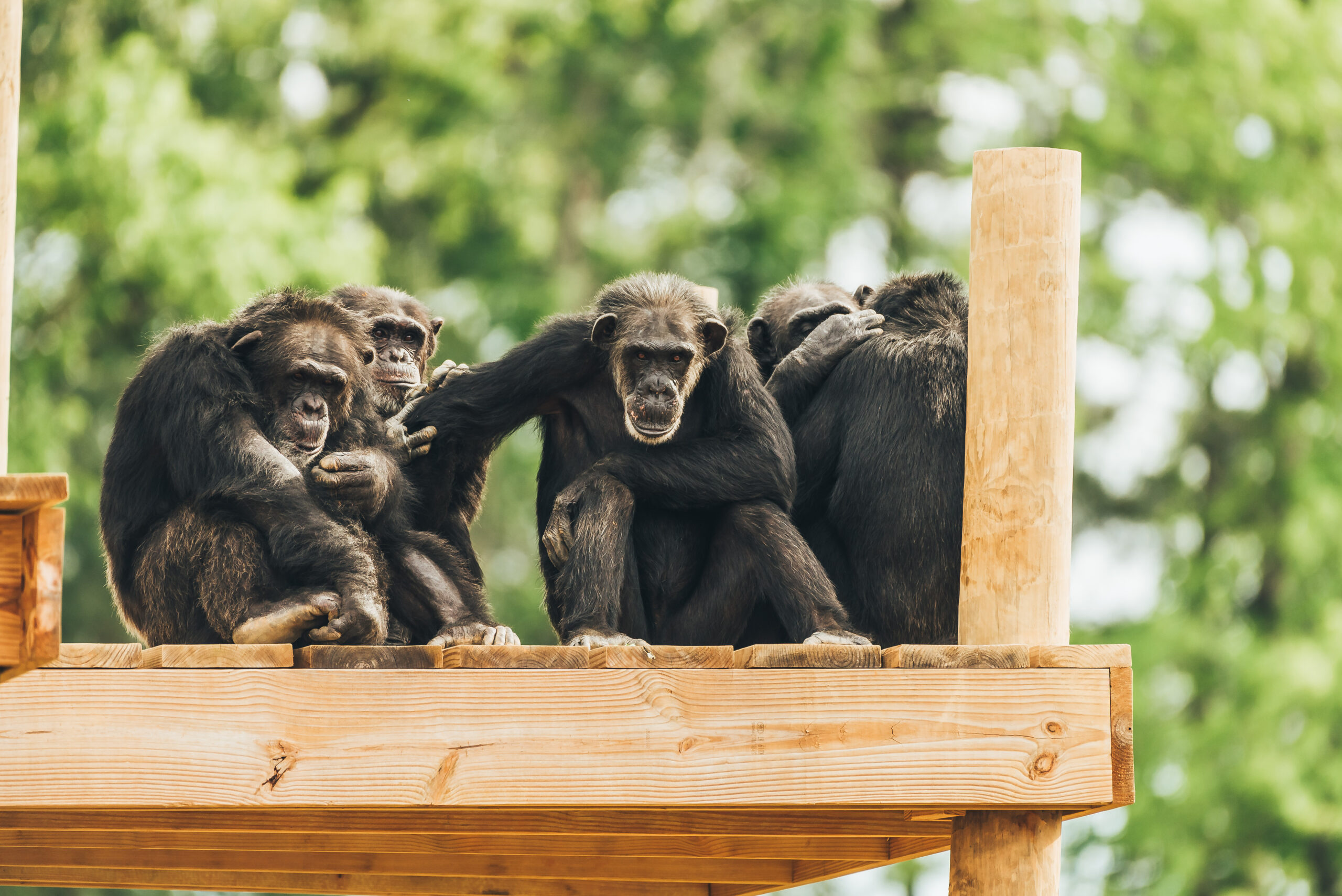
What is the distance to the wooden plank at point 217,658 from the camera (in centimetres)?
321

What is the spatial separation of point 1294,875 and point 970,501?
1092cm

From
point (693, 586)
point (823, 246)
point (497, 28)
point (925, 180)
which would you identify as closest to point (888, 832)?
point (693, 586)

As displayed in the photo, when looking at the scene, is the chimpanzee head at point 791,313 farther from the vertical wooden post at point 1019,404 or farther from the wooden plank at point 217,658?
the wooden plank at point 217,658

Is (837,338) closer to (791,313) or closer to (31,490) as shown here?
(791,313)

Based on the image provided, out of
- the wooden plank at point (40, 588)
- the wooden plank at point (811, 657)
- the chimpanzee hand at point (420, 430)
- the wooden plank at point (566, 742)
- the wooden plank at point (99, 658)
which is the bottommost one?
the wooden plank at point (566, 742)

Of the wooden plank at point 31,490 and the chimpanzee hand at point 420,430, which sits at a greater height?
the chimpanzee hand at point 420,430

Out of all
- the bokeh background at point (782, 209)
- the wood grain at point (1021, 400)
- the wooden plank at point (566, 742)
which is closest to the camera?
the wooden plank at point (566, 742)

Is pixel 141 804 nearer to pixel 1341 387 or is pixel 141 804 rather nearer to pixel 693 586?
pixel 693 586

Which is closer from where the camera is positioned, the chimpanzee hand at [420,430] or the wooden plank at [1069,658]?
the wooden plank at [1069,658]

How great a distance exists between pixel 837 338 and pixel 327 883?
246cm

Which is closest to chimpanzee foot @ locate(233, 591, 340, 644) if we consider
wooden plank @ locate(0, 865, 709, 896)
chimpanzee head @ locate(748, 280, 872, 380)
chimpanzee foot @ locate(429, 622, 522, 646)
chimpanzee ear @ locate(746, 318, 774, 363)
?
chimpanzee foot @ locate(429, 622, 522, 646)

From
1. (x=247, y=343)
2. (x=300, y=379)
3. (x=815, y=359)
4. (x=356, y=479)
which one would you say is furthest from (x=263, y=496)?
(x=815, y=359)

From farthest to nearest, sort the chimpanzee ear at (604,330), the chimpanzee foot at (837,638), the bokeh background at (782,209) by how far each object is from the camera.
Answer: the bokeh background at (782,209) < the chimpanzee ear at (604,330) < the chimpanzee foot at (837,638)

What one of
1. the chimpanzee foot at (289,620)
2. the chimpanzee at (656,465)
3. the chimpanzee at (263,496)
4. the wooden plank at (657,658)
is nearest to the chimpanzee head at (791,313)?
the chimpanzee at (656,465)
